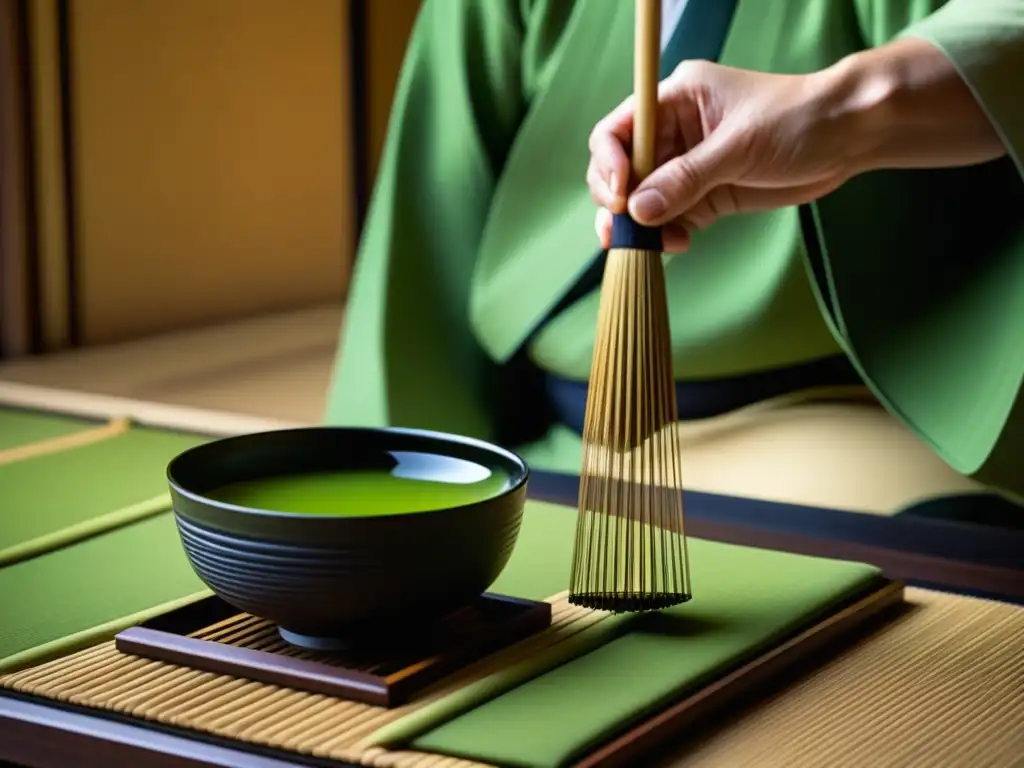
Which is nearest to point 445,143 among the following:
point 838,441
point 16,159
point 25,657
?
point 838,441

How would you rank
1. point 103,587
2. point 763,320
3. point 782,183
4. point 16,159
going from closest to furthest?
point 103,587 < point 782,183 < point 763,320 < point 16,159

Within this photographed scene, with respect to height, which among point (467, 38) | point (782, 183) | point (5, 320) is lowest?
point (5, 320)

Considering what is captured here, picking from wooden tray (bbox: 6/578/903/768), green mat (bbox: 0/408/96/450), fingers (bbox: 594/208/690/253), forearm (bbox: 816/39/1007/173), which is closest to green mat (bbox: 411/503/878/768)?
wooden tray (bbox: 6/578/903/768)

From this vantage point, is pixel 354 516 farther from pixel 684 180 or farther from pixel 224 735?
pixel 684 180

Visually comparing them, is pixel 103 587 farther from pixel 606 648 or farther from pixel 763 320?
pixel 763 320

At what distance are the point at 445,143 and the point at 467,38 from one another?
109mm

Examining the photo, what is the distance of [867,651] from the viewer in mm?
776

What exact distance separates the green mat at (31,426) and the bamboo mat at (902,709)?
73 cm

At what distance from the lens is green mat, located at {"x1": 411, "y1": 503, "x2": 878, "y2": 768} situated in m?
0.62

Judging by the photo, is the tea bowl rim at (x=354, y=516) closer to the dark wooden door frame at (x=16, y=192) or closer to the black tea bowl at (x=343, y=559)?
the black tea bowl at (x=343, y=559)

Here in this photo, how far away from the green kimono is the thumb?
8.2 inches

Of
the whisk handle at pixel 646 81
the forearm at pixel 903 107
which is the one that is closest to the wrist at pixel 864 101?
the forearm at pixel 903 107

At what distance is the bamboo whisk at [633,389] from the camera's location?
0.75 metres

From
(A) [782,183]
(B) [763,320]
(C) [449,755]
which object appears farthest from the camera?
(B) [763,320]
